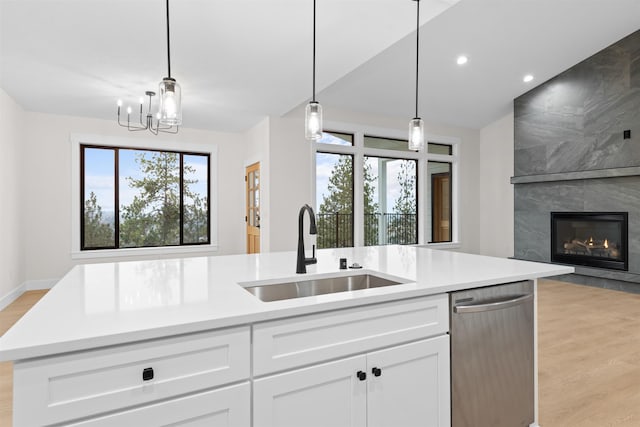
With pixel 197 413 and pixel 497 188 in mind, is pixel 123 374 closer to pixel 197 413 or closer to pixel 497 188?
pixel 197 413

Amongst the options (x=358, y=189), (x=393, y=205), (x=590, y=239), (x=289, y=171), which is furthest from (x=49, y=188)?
(x=590, y=239)

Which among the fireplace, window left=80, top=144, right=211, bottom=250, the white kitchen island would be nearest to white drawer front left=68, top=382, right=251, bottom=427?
the white kitchen island

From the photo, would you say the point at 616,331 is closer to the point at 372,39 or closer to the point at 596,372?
the point at 596,372

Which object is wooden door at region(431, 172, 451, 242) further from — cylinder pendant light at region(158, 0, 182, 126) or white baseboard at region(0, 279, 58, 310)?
white baseboard at region(0, 279, 58, 310)

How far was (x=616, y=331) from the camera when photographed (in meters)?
3.55

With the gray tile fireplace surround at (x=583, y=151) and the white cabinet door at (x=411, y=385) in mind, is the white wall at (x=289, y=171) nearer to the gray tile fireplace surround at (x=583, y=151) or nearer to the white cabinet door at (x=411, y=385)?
the gray tile fireplace surround at (x=583, y=151)

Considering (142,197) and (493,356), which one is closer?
(493,356)

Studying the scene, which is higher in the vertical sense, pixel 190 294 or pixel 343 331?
pixel 190 294

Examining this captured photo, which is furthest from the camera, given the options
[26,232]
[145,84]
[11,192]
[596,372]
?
[26,232]

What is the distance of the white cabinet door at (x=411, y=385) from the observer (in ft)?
4.70

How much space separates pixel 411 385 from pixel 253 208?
15.8 feet

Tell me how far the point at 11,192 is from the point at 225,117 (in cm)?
282

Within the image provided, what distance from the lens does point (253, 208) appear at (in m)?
6.03

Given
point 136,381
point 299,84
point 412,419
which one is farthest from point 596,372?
point 299,84
